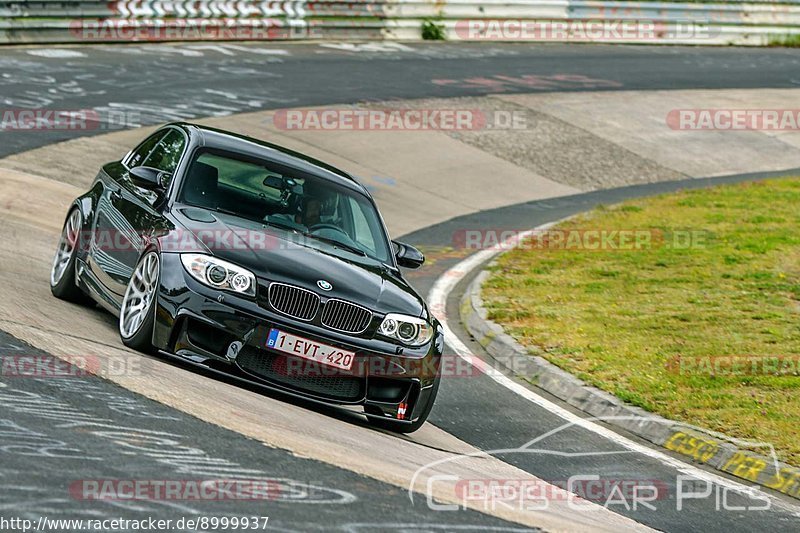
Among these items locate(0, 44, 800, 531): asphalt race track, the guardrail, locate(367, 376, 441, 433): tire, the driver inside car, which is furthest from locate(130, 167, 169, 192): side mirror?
the guardrail

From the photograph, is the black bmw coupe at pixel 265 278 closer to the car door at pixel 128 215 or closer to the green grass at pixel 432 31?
the car door at pixel 128 215

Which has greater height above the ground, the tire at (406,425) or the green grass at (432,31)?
the green grass at (432,31)

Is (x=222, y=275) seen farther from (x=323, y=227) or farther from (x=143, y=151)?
(x=143, y=151)

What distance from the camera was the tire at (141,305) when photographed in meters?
8.02

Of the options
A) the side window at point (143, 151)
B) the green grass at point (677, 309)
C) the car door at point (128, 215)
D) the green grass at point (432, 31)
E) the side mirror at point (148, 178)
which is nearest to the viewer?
the car door at point (128, 215)

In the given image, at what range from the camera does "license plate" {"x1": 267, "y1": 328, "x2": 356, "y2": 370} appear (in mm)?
7758

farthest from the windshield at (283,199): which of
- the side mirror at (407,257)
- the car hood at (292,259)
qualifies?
the car hood at (292,259)

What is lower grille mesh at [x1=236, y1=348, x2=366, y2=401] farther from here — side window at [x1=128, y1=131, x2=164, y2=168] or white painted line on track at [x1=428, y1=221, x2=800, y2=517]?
side window at [x1=128, y1=131, x2=164, y2=168]

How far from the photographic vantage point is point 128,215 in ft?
29.9

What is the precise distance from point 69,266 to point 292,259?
2470mm

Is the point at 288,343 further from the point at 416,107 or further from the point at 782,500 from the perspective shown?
the point at 416,107

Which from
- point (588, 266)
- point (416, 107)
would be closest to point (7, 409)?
point (588, 266)

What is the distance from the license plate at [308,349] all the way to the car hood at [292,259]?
332 millimetres

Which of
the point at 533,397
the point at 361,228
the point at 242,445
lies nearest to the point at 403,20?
the point at 533,397
